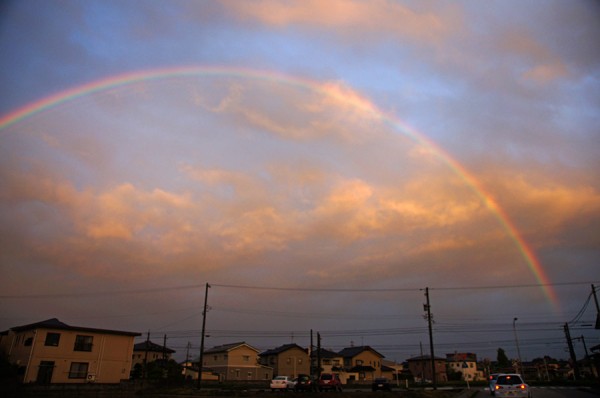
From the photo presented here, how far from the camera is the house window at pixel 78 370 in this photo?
42.5 metres

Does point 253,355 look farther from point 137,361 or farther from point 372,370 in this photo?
point 372,370

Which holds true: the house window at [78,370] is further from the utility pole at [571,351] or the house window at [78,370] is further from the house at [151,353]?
the utility pole at [571,351]

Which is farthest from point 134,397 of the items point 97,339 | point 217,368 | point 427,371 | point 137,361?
point 427,371

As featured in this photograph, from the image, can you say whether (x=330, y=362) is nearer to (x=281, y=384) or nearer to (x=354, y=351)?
(x=354, y=351)

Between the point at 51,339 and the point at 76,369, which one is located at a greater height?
the point at 51,339

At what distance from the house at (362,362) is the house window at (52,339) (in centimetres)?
5620

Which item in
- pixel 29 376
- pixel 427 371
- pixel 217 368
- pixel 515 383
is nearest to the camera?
pixel 515 383

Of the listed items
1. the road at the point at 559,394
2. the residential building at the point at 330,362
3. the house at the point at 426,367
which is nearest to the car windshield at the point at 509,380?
the road at the point at 559,394

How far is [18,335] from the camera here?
4431 centimetres

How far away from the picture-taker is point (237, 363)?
232ft

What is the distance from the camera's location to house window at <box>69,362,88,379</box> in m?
42.5

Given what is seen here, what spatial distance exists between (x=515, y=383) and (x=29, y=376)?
40.9 m

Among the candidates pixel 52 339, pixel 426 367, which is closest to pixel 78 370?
pixel 52 339

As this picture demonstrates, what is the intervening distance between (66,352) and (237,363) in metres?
33.4
